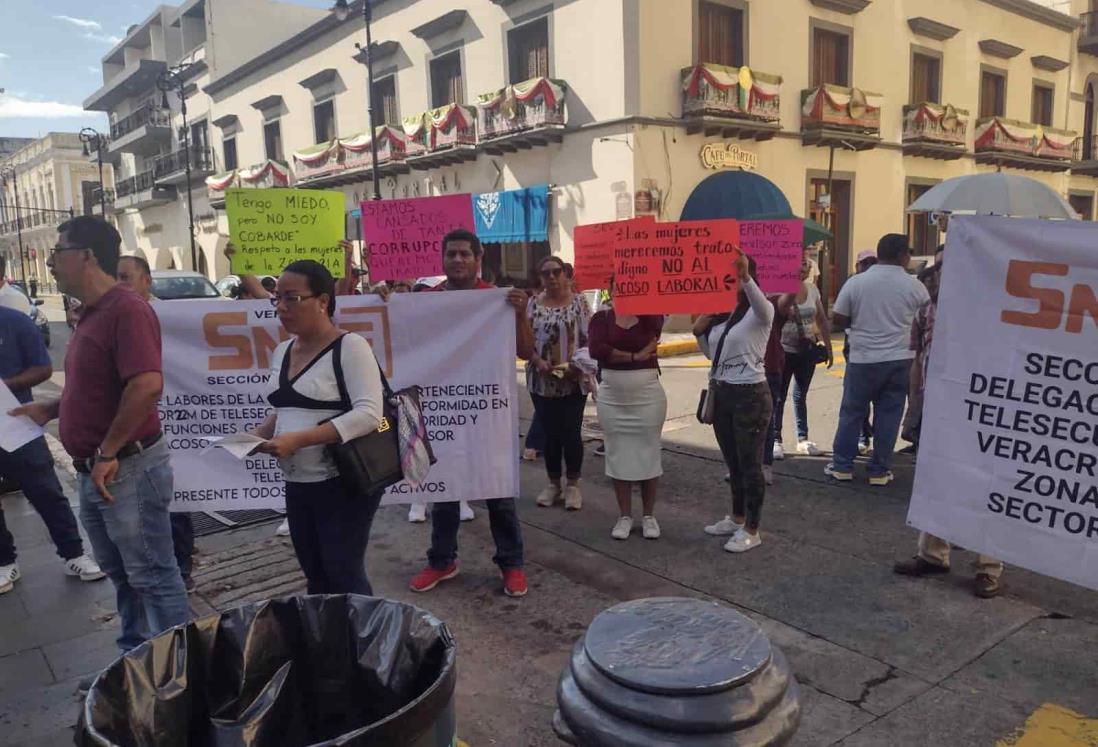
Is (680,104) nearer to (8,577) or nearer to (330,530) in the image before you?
(8,577)

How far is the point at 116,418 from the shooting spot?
293 centimetres

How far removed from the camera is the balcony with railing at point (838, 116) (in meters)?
17.8

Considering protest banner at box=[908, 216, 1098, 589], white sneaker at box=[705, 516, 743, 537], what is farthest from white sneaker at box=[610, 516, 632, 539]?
protest banner at box=[908, 216, 1098, 589]

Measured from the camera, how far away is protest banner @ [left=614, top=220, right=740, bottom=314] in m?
4.49

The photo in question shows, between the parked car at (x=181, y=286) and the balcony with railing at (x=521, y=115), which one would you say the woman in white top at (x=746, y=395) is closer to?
the balcony with railing at (x=521, y=115)

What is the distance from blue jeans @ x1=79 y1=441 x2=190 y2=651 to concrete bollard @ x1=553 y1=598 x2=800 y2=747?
7.35 feet

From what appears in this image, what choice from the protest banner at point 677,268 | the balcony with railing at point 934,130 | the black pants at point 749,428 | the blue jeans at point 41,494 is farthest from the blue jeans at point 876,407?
the balcony with railing at point 934,130

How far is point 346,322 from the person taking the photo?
15.3ft

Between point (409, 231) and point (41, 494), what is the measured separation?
9.24 ft

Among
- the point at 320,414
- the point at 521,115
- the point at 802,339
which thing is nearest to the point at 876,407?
the point at 802,339

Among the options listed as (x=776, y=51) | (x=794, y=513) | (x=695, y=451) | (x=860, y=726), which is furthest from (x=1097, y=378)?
(x=776, y=51)

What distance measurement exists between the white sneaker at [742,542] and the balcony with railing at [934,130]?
738 inches

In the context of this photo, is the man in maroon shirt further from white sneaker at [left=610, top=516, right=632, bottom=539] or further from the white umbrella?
the white umbrella

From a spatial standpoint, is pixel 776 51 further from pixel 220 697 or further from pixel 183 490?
pixel 220 697
